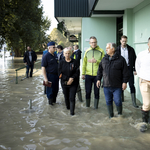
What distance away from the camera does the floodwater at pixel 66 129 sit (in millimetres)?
3799

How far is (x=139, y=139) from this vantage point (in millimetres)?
4016

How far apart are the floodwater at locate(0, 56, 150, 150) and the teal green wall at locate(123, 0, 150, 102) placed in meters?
2.02

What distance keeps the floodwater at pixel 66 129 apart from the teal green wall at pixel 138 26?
6.64 feet

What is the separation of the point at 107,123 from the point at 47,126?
1269 mm

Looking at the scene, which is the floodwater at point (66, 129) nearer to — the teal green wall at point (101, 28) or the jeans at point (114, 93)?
the jeans at point (114, 93)

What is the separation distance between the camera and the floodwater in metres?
3.80

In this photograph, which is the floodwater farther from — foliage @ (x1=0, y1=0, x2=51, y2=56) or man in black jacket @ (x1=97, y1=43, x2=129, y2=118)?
foliage @ (x1=0, y1=0, x2=51, y2=56)

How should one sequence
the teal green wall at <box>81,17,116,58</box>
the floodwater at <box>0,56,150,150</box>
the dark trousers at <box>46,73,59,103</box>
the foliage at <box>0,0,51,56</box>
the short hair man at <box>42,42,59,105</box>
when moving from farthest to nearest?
the foliage at <box>0,0,51,56</box> < the teal green wall at <box>81,17,116,58</box> < the dark trousers at <box>46,73,59,103</box> < the short hair man at <box>42,42,59,105</box> < the floodwater at <box>0,56,150,150</box>

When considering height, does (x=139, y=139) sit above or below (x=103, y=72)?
below

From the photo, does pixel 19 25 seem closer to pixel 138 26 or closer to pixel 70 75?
pixel 138 26

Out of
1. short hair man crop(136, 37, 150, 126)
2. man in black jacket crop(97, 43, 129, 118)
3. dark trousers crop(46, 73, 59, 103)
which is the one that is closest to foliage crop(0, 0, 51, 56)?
dark trousers crop(46, 73, 59, 103)

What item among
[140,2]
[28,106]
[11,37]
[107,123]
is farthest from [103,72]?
[11,37]

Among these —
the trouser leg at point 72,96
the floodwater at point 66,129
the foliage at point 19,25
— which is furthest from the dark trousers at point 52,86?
the foliage at point 19,25

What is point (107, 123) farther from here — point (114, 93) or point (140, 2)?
point (140, 2)
